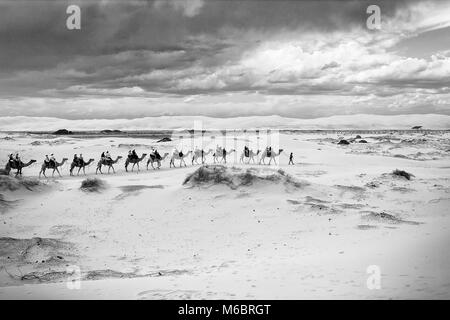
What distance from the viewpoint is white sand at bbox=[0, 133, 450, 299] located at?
7672mm

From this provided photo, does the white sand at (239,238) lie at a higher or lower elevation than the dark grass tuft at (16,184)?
lower

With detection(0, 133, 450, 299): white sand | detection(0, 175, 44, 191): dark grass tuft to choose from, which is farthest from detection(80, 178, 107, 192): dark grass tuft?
detection(0, 175, 44, 191): dark grass tuft

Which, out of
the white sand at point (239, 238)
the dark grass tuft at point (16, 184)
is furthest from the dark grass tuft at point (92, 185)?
the dark grass tuft at point (16, 184)

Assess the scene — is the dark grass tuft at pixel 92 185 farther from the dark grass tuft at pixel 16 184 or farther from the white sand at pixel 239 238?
the dark grass tuft at pixel 16 184

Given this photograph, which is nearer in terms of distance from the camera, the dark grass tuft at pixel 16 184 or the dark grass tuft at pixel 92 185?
the dark grass tuft at pixel 16 184

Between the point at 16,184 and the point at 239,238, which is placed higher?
the point at 16,184

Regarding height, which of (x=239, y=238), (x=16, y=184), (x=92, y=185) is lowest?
(x=239, y=238)

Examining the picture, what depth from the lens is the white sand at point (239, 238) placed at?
7.67m

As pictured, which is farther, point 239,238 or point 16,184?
point 16,184

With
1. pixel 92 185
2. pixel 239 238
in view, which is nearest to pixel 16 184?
pixel 92 185

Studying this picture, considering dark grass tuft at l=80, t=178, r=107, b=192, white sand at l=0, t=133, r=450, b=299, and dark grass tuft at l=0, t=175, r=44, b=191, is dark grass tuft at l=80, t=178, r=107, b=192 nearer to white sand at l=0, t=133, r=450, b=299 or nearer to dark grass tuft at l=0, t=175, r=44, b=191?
white sand at l=0, t=133, r=450, b=299

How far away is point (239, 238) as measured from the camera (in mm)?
12648

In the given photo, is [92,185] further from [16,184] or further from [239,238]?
[239,238]

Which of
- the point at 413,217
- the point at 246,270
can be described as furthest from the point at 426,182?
the point at 246,270
